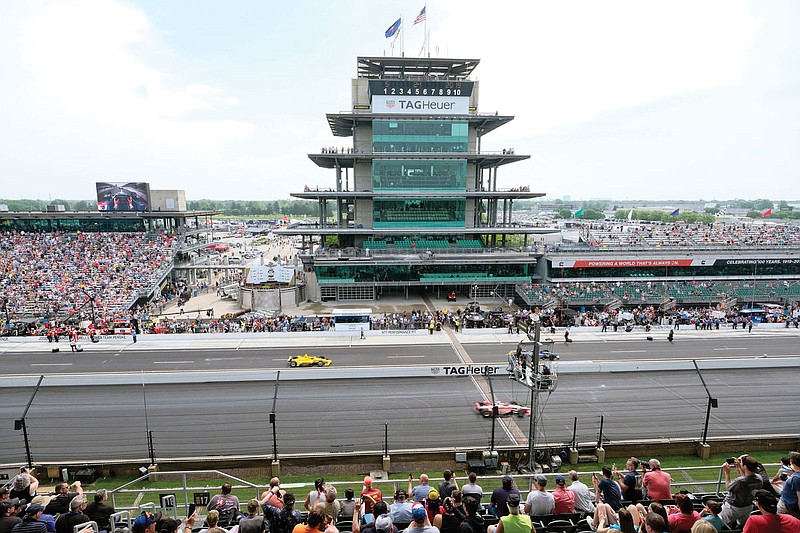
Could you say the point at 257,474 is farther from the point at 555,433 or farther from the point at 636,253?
the point at 636,253

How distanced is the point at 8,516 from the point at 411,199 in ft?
140

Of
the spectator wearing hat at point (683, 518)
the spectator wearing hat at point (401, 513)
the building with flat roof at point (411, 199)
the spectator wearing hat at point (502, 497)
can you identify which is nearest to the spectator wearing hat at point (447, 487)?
the spectator wearing hat at point (502, 497)

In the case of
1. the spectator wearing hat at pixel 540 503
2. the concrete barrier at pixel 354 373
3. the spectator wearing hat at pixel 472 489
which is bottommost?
the concrete barrier at pixel 354 373

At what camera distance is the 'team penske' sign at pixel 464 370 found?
2186 centimetres

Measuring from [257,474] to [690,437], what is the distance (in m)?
16.2

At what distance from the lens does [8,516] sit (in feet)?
21.4

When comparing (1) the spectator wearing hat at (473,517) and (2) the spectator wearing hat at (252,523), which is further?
(1) the spectator wearing hat at (473,517)

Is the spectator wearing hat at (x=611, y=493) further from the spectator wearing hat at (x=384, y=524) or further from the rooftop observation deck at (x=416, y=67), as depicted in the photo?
the rooftop observation deck at (x=416, y=67)

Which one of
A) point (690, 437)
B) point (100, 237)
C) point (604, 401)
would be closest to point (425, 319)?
point (604, 401)

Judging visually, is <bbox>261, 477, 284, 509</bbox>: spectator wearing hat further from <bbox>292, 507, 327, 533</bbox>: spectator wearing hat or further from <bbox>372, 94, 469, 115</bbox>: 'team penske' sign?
<bbox>372, 94, 469, 115</bbox>: 'team penske' sign

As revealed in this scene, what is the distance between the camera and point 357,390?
21.1m

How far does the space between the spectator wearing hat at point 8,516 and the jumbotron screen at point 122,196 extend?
5653 cm

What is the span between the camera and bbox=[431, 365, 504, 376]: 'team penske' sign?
71.7ft

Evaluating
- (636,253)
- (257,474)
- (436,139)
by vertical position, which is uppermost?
(436,139)
